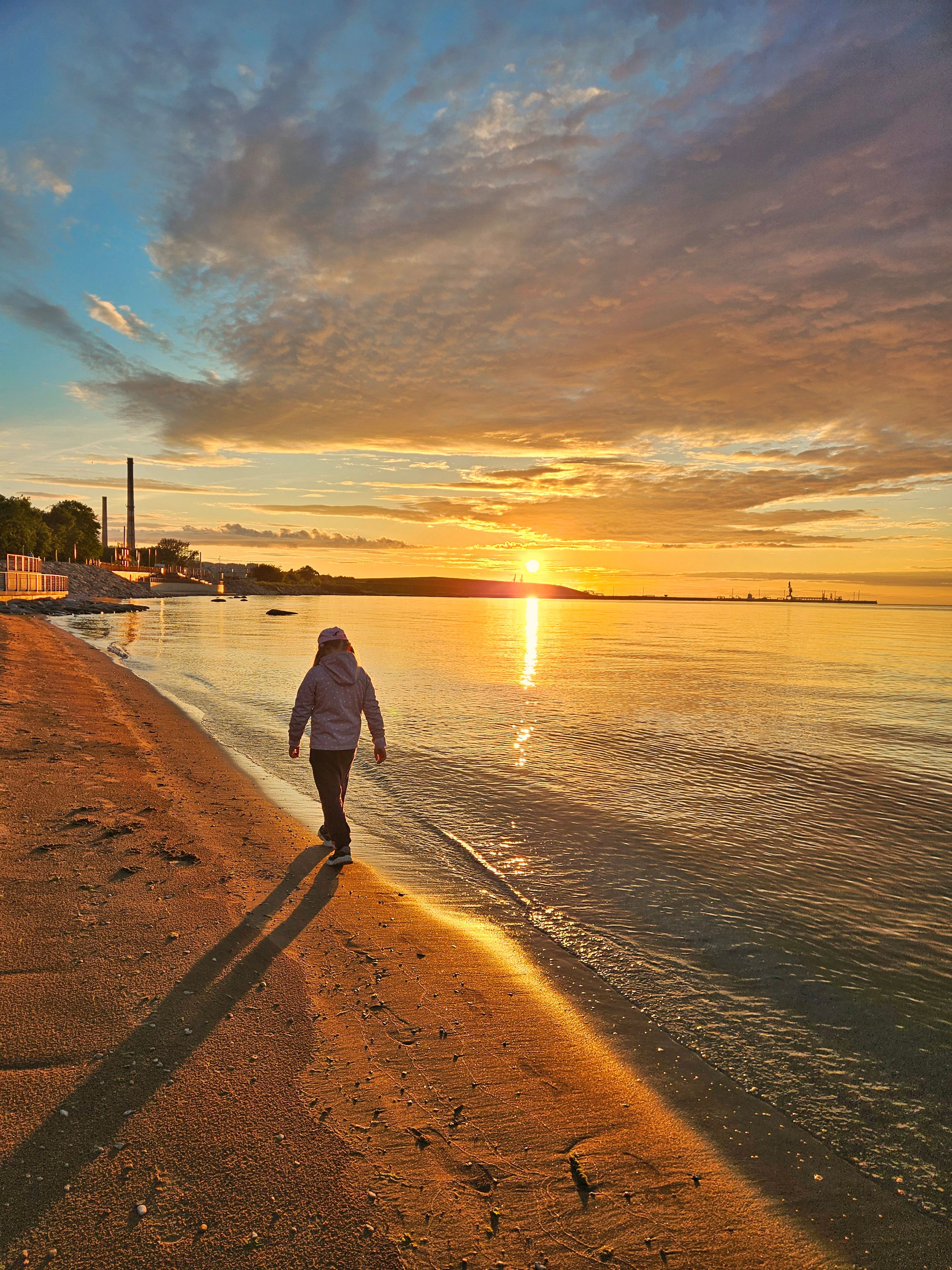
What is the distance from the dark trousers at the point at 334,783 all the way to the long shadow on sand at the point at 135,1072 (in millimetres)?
1710

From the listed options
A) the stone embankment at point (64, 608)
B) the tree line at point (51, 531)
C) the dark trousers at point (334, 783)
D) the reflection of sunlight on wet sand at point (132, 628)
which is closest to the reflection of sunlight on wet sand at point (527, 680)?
the dark trousers at point (334, 783)

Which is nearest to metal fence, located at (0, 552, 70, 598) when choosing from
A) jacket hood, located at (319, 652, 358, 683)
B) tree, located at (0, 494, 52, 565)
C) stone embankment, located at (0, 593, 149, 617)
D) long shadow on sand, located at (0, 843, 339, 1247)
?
stone embankment, located at (0, 593, 149, 617)

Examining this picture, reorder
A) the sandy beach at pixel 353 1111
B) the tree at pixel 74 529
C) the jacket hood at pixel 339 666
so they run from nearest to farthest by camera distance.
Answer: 1. the sandy beach at pixel 353 1111
2. the jacket hood at pixel 339 666
3. the tree at pixel 74 529

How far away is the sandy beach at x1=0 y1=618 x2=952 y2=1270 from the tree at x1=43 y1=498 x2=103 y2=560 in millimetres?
149135

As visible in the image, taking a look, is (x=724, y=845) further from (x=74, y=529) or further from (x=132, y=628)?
(x=74, y=529)

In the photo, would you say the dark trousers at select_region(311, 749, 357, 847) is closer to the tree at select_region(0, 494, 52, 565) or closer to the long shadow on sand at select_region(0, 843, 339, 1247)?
the long shadow on sand at select_region(0, 843, 339, 1247)

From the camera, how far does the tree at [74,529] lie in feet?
456

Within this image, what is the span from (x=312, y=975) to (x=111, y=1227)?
2395 millimetres

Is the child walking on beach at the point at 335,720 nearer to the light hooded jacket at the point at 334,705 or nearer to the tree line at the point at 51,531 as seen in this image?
the light hooded jacket at the point at 334,705

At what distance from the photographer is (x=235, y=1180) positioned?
10.8ft

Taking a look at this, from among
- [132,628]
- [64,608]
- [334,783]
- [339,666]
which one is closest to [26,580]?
[64,608]

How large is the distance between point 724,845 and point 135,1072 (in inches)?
330

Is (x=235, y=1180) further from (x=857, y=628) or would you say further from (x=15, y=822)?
(x=857, y=628)

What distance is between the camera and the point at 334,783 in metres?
8.21
